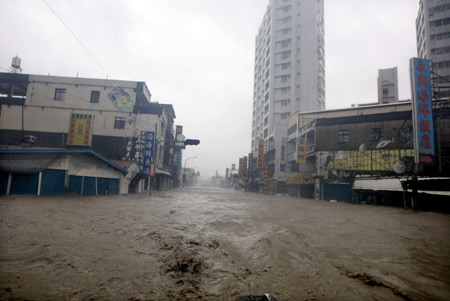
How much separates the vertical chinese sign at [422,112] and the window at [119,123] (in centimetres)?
3257

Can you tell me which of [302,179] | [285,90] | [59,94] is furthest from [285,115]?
[59,94]

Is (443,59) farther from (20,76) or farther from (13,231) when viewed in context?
(20,76)

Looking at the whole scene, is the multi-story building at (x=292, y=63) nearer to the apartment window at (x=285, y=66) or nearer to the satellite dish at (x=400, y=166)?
the apartment window at (x=285, y=66)

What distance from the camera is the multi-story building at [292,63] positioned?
5625 cm

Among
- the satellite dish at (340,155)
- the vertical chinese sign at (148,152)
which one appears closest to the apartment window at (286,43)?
the satellite dish at (340,155)

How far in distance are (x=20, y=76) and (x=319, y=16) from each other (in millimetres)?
64808

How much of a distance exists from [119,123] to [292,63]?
42985 millimetres

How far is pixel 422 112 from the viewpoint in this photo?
13797 mm

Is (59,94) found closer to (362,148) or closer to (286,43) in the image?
(362,148)

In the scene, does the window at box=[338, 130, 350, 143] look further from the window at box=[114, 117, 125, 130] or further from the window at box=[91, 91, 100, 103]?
the window at box=[91, 91, 100, 103]

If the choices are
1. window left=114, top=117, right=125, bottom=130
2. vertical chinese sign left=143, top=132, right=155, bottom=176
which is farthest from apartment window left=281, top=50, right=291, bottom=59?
vertical chinese sign left=143, top=132, right=155, bottom=176

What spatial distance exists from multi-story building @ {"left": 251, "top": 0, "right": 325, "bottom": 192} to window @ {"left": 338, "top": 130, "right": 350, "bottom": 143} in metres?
21.3

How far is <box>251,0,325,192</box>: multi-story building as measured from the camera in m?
56.2

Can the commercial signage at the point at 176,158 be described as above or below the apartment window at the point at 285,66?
below
